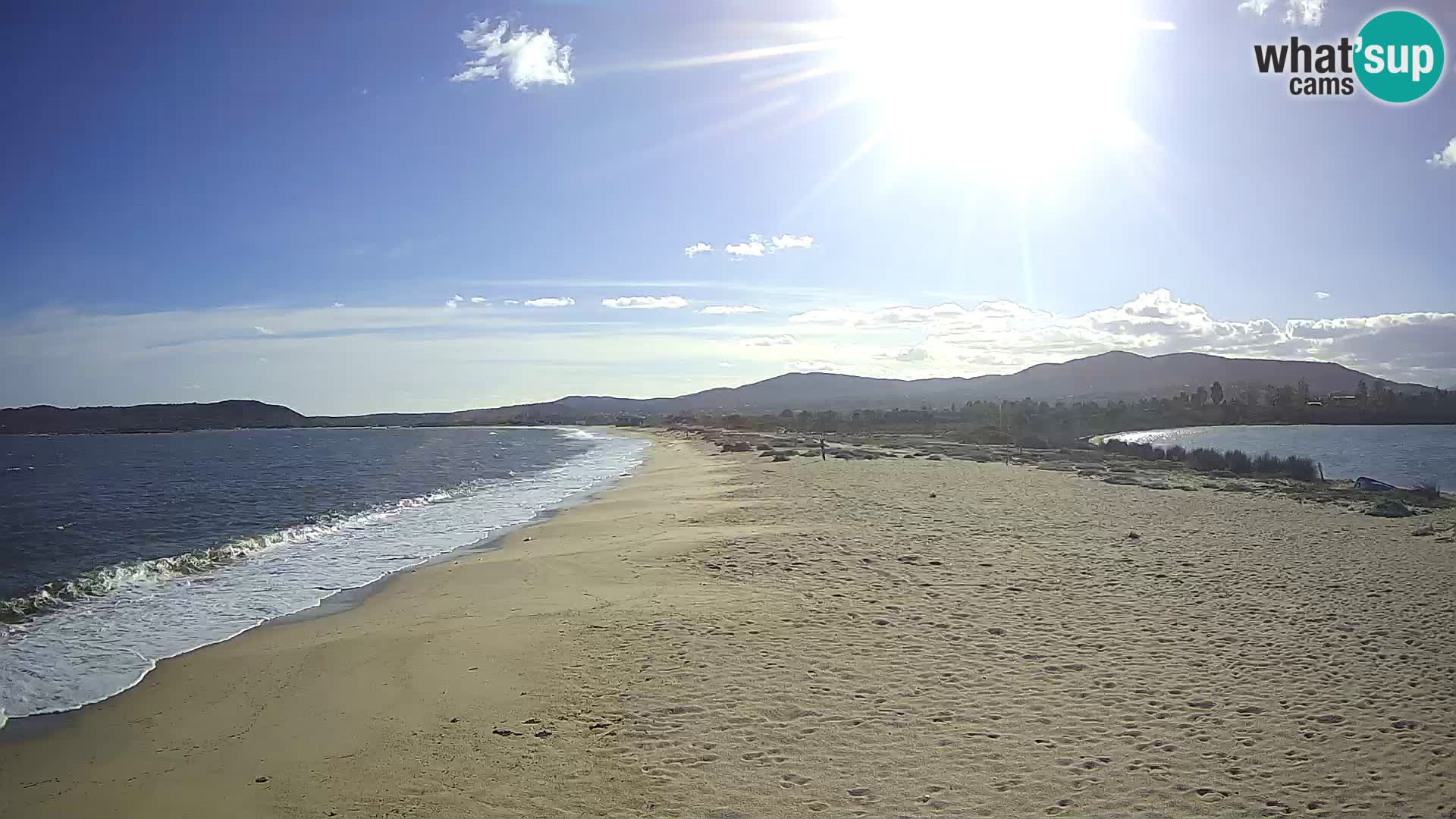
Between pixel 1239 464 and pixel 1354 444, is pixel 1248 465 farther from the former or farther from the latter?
pixel 1354 444

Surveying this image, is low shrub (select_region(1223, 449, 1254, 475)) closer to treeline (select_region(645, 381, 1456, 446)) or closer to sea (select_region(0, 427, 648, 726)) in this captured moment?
sea (select_region(0, 427, 648, 726))

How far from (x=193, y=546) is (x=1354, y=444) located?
61.6 m

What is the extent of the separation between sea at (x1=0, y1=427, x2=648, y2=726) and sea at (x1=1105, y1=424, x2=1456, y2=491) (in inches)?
1317

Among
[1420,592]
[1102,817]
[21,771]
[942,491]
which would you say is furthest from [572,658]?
[942,491]

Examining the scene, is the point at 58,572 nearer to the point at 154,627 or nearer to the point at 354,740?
the point at 154,627

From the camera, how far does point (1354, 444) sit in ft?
172

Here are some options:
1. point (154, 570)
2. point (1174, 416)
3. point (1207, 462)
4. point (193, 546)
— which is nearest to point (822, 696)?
point (154, 570)

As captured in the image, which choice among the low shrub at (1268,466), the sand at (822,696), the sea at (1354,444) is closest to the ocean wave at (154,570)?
the sand at (822,696)

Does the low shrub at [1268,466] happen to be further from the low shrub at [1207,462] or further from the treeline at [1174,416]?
the treeline at [1174,416]

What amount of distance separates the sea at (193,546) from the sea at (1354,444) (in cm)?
3346

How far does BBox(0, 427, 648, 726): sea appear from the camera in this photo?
10.2m

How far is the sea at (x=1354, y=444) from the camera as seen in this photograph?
3612 centimetres

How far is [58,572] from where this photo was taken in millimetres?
15633

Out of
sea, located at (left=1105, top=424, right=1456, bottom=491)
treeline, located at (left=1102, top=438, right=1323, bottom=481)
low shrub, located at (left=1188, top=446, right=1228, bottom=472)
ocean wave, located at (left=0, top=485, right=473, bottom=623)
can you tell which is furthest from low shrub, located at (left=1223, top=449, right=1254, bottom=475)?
ocean wave, located at (left=0, top=485, right=473, bottom=623)
